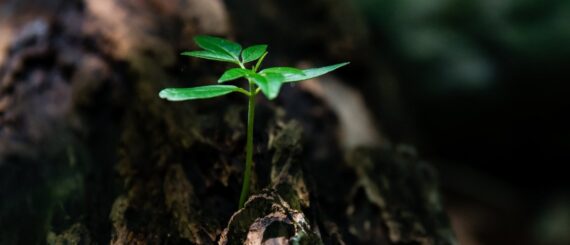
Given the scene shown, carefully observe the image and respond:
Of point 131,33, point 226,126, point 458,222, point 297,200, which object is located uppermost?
point 458,222

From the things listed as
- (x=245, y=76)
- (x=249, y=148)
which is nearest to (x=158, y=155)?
(x=249, y=148)

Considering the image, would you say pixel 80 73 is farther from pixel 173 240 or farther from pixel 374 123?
pixel 374 123

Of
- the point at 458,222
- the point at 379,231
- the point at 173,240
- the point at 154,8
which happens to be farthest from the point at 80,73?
the point at 458,222

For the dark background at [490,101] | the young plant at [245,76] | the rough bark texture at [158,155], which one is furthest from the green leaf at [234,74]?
the dark background at [490,101]

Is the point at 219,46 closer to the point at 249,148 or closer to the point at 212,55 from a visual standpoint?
the point at 212,55

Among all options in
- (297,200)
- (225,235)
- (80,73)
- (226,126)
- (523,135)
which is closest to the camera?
(225,235)
